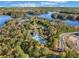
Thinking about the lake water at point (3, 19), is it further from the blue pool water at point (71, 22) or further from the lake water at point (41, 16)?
the blue pool water at point (71, 22)

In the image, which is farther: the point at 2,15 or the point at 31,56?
the point at 2,15

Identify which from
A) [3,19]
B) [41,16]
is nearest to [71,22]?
[41,16]

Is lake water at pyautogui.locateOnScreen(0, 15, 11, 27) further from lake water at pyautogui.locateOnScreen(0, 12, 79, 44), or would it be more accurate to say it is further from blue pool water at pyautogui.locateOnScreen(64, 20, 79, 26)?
blue pool water at pyautogui.locateOnScreen(64, 20, 79, 26)

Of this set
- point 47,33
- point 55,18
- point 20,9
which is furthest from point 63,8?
point 20,9

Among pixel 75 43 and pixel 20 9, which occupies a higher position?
pixel 20 9

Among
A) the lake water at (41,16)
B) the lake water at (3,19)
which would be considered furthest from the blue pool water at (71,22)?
the lake water at (3,19)

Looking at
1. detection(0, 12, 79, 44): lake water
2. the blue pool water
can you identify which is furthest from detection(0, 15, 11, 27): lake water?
the blue pool water

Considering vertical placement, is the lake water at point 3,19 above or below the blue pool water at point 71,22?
above

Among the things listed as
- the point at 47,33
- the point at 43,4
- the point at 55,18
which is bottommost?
the point at 47,33

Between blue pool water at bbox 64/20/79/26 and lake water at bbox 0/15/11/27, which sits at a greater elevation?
lake water at bbox 0/15/11/27

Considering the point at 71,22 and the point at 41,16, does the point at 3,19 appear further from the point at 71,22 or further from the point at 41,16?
the point at 71,22

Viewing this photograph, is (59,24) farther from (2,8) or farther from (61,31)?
(2,8)
